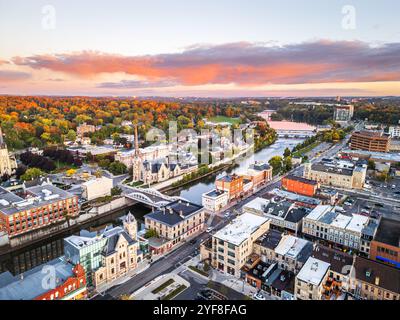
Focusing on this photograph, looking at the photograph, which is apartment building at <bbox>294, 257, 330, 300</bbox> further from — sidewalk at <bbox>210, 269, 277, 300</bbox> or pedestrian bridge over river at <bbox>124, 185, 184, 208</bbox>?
pedestrian bridge over river at <bbox>124, 185, 184, 208</bbox>

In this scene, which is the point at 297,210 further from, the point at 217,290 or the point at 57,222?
the point at 57,222

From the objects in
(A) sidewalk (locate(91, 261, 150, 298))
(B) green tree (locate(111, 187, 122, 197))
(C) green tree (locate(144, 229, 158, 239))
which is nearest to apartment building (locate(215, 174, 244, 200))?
(C) green tree (locate(144, 229, 158, 239))

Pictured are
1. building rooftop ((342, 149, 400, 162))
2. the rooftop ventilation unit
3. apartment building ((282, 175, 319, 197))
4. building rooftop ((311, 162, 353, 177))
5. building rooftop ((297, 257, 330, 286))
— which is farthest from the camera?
building rooftop ((342, 149, 400, 162))

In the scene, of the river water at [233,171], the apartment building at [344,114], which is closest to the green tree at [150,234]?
the river water at [233,171]

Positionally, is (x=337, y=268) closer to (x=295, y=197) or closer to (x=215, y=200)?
(x=295, y=197)

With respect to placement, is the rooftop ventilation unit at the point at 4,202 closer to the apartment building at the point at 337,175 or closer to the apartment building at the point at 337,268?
the apartment building at the point at 337,268

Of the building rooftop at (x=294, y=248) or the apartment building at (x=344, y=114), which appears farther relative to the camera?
the apartment building at (x=344, y=114)

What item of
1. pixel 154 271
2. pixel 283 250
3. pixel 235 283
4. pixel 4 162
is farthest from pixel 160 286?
pixel 4 162
